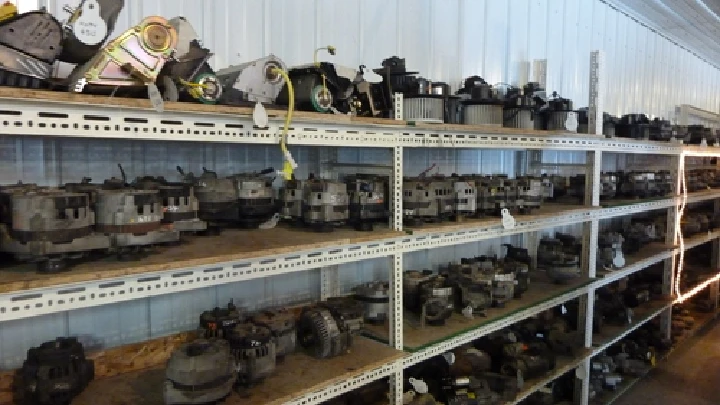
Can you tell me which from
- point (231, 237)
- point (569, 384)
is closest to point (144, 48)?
point (231, 237)

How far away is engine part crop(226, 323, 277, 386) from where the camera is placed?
142 cm

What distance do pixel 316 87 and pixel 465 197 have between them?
34.5 inches

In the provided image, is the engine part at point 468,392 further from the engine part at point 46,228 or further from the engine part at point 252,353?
the engine part at point 46,228

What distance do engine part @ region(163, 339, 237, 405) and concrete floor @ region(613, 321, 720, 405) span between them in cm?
281

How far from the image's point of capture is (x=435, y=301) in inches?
82.8

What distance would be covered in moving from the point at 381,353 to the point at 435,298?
1.44ft

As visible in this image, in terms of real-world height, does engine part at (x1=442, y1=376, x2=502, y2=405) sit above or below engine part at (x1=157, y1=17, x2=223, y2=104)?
below

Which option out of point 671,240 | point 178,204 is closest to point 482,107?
point 178,204

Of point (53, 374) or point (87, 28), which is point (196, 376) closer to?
point (53, 374)

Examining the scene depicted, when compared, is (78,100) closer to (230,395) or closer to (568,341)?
(230,395)

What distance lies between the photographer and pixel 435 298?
212cm

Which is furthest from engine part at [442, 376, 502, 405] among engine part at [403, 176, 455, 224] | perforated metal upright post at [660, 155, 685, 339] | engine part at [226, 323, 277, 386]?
perforated metal upright post at [660, 155, 685, 339]

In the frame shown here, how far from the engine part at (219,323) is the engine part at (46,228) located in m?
0.56

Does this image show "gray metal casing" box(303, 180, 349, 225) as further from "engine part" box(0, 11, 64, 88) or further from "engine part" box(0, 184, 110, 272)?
"engine part" box(0, 11, 64, 88)
